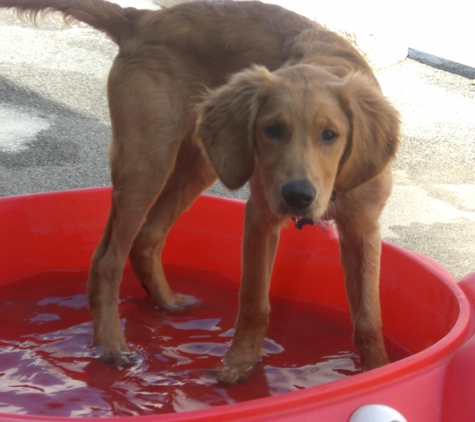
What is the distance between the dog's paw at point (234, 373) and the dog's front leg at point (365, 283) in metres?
0.49

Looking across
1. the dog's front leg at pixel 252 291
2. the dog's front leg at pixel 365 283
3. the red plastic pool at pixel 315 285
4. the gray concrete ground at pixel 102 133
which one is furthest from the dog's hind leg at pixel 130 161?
the gray concrete ground at pixel 102 133

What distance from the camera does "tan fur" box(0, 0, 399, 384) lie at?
2.64m

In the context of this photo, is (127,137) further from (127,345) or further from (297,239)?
(297,239)

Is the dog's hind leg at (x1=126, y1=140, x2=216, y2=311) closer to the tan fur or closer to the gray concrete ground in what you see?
the tan fur

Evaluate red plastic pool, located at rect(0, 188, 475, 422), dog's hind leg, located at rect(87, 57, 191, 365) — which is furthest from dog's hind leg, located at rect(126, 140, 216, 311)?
red plastic pool, located at rect(0, 188, 475, 422)

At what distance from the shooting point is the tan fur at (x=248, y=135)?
264cm

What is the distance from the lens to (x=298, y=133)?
259cm

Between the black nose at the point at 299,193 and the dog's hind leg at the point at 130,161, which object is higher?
the black nose at the point at 299,193

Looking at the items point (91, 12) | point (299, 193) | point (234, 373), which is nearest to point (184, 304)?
point (234, 373)

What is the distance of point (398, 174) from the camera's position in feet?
20.4

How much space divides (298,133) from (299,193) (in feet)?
0.82

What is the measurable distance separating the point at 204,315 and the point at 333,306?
0.73 metres

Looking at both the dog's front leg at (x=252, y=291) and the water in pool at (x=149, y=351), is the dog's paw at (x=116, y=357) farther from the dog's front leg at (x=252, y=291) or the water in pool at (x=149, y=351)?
the dog's front leg at (x=252, y=291)

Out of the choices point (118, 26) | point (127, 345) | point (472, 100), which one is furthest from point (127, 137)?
point (472, 100)
